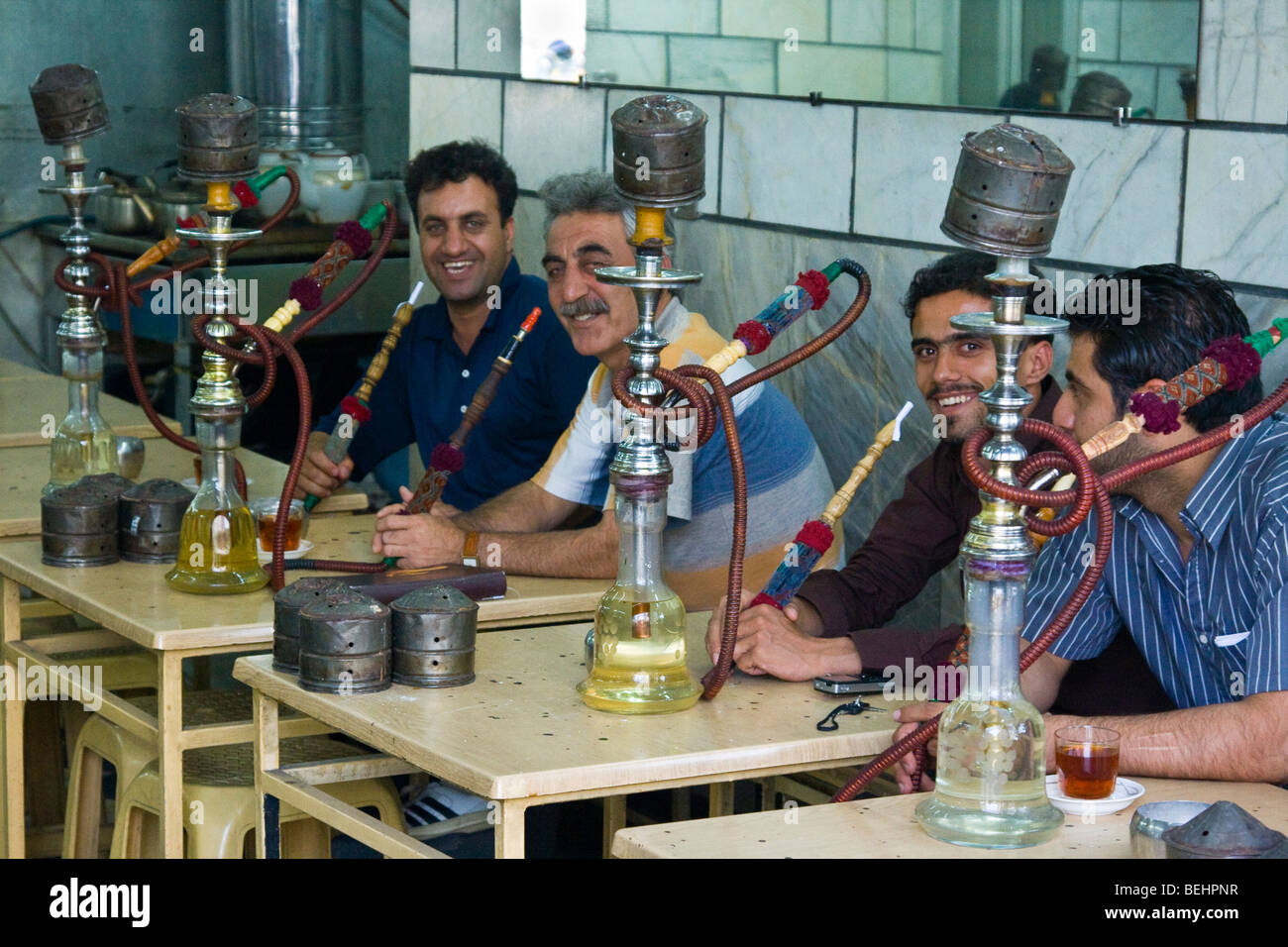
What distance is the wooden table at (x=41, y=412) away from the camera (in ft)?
13.0

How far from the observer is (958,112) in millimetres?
3232

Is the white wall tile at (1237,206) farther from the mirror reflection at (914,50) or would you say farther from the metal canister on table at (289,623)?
the metal canister on table at (289,623)

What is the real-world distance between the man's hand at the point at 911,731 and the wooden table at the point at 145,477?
1438 mm

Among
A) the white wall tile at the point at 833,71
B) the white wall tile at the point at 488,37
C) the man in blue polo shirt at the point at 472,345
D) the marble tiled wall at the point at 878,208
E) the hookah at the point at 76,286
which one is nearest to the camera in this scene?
the marble tiled wall at the point at 878,208

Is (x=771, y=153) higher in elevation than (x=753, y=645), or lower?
higher

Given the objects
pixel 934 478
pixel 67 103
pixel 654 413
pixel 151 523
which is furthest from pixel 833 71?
pixel 654 413

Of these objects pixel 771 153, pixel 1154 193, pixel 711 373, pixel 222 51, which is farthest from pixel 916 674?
pixel 222 51

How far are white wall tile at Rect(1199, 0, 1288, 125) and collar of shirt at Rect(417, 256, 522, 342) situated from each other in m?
1.63

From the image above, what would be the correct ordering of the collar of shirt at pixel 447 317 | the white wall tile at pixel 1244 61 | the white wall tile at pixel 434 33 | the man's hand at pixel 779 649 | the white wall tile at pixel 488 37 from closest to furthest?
the man's hand at pixel 779 649 < the white wall tile at pixel 1244 61 < the collar of shirt at pixel 447 317 < the white wall tile at pixel 488 37 < the white wall tile at pixel 434 33

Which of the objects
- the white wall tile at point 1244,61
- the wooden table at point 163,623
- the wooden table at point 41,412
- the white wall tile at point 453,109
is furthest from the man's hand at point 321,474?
the white wall tile at point 1244,61

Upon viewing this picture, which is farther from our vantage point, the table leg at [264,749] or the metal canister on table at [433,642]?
the table leg at [264,749]

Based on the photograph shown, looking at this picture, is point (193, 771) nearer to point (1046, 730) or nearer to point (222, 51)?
point (1046, 730)

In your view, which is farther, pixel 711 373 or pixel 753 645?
pixel 753 645
